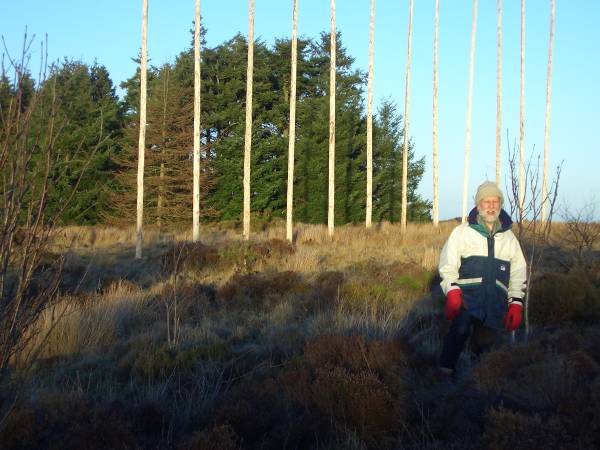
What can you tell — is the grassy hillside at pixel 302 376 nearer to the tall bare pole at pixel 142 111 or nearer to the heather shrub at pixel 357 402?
the heather shrub at pixel 357 402

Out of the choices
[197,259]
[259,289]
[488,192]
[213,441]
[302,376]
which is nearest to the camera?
[213,441]

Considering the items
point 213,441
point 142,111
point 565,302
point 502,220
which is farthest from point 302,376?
point 142,111

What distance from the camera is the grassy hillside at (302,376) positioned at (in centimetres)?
396

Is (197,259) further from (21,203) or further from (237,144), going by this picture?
(237,144)

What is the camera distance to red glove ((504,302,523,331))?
5.30 metres

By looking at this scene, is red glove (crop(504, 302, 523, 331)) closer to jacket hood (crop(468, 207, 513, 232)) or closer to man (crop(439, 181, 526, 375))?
man (crop(439, 181, 526, 375))

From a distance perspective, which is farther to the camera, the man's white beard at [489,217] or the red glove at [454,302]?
the man's white beard at [489,217]

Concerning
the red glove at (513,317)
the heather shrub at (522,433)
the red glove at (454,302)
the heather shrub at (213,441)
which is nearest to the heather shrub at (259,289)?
the red glove at (454,302)

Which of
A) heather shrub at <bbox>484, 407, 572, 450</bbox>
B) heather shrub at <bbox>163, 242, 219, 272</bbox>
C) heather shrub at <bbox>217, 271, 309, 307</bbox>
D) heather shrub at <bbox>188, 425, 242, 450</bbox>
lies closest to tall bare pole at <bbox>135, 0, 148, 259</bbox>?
heather shrub at <bbox>163, 242, 219, 272</bbox>

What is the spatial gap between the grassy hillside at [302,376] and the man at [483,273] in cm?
32

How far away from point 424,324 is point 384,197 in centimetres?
2872

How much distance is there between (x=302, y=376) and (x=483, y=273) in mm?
1842

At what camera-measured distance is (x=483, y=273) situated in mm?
5445

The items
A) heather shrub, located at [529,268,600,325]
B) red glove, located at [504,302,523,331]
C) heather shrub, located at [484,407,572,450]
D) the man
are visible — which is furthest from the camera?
heather shrub, located at [529,268,600,325]
